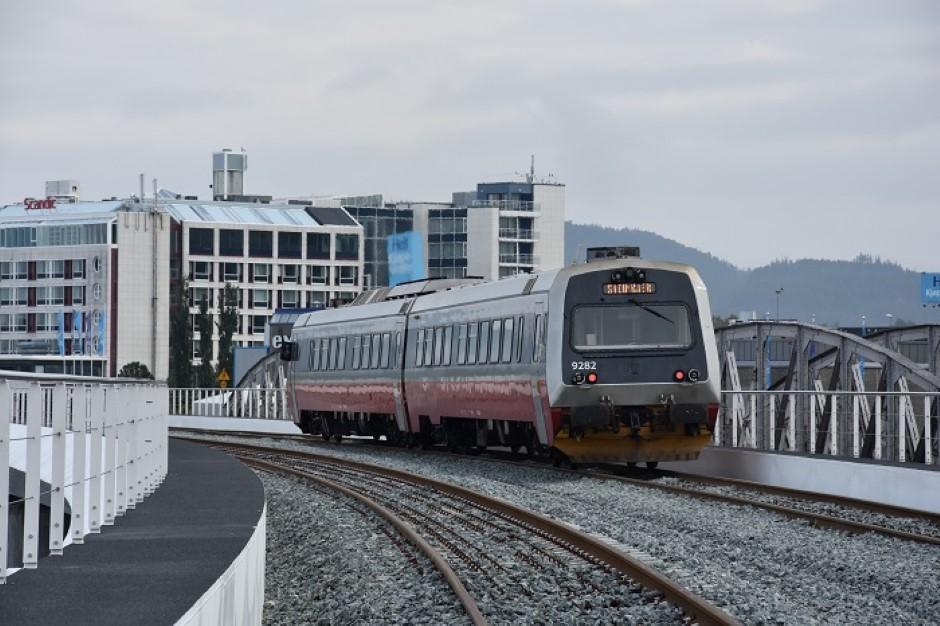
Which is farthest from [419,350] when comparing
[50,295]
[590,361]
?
[50,295]

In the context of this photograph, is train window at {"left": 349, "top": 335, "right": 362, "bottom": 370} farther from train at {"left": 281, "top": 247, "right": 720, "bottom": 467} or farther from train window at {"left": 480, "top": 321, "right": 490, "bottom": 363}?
train window at {"left": 480, "top": 321, "right": 490, "bottom": 363}

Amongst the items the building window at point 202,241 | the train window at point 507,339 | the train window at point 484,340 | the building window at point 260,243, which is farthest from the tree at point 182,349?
the train window at point 507,339

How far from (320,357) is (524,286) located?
57.4ft

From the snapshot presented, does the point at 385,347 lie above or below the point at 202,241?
below

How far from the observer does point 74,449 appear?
13.4 meters

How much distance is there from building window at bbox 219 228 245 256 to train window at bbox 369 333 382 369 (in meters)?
139

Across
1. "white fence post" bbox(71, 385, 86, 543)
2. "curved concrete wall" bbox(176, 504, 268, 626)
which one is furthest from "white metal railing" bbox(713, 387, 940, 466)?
"white fence post" bbox(71, 385, 86, 543)

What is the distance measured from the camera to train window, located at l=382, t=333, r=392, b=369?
40.2 m

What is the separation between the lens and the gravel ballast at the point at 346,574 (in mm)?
13602

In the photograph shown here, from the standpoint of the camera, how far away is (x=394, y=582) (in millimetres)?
15227

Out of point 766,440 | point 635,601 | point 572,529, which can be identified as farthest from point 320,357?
point 635,601

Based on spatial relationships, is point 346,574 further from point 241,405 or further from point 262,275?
point 262,275

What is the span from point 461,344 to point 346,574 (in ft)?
59.1

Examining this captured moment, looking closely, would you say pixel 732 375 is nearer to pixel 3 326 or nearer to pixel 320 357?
pixel 320 357
